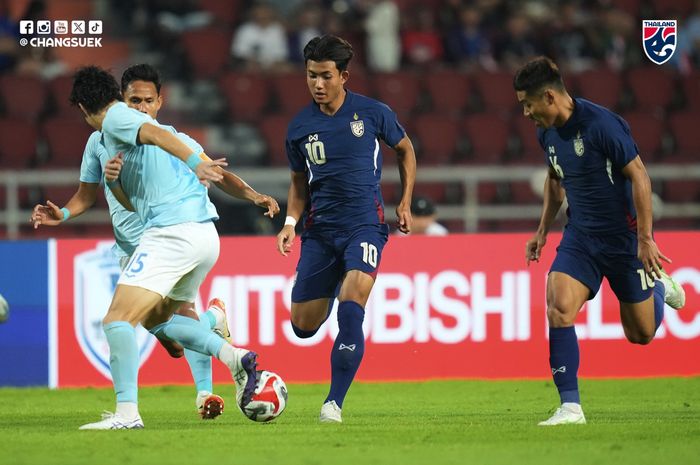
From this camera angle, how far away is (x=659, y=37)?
53.9ft

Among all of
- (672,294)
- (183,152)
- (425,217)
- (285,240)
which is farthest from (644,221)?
(425,217)

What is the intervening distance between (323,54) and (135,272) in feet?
6.46

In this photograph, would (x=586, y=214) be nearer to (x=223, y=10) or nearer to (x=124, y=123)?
(x=124, y=123)

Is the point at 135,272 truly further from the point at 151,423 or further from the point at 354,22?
the point at 354,22

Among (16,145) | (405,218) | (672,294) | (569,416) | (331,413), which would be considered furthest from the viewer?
(16,145)

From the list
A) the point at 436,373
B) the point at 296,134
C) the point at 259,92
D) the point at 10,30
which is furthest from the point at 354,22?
the point at 296,134

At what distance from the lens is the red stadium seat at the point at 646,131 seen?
17031 millimetres

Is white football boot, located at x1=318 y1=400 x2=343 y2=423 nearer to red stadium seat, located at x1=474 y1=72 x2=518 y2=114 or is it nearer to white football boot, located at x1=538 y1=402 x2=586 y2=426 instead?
white football boot, located at x1=538 y1=402 x2=586 y2=426

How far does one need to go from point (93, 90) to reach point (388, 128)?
2.09 metres

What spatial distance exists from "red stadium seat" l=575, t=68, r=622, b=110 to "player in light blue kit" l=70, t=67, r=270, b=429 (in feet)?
33.5

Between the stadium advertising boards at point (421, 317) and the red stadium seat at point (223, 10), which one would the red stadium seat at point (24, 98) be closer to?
the red stadium seat at point (223, 10)

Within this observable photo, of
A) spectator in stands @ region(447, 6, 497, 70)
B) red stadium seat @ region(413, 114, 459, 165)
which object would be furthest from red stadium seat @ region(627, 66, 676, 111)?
red stadium seat @ region(413, 114, 459, 165)

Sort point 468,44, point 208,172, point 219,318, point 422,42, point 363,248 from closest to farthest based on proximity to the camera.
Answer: point 208,172 → point 363,248 → point 219,318 → point 422,42 → point 468,44

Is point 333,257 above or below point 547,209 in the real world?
below
